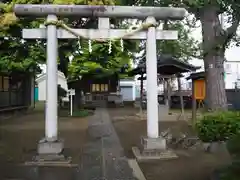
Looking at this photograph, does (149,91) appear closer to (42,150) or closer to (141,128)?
(42,150)

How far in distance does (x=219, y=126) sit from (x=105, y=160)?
122 inches

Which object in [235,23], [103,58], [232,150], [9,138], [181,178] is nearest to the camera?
[232,150]

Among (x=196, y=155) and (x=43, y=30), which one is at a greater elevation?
(x=43, y=30)

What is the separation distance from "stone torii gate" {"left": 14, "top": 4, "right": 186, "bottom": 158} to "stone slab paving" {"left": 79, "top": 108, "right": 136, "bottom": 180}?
96 centimetres

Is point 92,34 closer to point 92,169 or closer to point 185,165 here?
point 92,169

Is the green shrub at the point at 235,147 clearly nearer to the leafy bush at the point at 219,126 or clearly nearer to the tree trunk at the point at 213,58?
the leafy bush at the point at 219,126

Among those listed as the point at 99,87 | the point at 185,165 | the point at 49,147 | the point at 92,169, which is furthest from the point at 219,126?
the point at 99,87

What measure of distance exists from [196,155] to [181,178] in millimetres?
2555

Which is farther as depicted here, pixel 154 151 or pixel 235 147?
pixel 154 151

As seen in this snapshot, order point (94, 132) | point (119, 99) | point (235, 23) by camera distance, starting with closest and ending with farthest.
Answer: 1. point (235, 23)
2. point (94, 132)
3. point (119, 99)

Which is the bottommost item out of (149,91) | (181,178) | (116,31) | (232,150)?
(181,178)

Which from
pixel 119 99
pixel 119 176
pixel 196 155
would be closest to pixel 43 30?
pixel 119 176

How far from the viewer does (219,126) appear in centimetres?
944

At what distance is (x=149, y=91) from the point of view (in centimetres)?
1008
